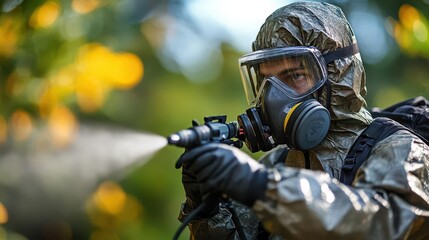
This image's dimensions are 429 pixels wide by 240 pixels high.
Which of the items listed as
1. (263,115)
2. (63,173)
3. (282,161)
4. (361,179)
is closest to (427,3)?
(282,161)

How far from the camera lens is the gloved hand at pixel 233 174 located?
2.51m

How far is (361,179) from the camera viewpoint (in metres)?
2.80

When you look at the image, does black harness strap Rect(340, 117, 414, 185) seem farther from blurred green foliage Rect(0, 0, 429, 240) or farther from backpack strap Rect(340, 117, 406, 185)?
blurred green foliage Rect(0, 0, 429, 240)

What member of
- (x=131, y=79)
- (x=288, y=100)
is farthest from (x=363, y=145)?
(x=131, y=79)

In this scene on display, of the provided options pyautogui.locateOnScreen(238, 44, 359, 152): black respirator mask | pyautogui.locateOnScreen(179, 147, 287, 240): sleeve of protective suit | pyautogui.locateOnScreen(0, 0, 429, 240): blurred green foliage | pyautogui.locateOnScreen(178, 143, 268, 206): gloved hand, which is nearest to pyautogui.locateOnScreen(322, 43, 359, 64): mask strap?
pyautogui.locateOnScreen(238, 44, 359, 152): black respirator mask

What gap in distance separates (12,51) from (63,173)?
2397mm

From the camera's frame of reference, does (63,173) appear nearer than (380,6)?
No

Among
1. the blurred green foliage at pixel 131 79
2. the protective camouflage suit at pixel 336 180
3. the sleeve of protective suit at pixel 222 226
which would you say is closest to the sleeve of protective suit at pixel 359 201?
the protective camouflage suit at pixel 336 180

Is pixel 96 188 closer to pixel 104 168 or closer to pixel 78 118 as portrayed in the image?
pixel 104 168

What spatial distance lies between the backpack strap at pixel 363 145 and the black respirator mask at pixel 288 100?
15 centimetres

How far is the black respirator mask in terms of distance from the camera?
307 cm

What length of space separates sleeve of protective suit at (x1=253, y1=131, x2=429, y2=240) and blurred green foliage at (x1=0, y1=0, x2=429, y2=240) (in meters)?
1.91

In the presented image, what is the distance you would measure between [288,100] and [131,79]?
3847 millimetres

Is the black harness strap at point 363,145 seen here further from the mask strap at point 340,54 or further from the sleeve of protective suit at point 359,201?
the mask strap at point 340,54
